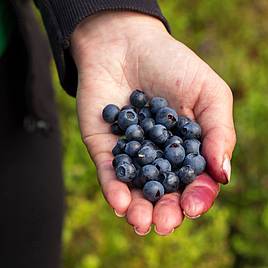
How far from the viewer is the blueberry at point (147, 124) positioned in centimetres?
126

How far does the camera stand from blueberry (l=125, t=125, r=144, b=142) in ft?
4.00

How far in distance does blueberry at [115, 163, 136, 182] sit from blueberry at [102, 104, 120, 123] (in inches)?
5.2

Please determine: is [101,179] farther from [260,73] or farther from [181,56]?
[260,73]

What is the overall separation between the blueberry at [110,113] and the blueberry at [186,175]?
7.4 inches

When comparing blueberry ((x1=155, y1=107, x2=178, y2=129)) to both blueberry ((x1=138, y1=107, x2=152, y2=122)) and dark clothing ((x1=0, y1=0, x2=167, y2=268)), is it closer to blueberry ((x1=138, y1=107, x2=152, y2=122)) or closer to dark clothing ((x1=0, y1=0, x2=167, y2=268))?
blueberry ((x1=138, y1=107, x2=152, y2=122))

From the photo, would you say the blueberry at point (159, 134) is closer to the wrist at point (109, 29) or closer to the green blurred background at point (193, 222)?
the wrist at point (109, 29)

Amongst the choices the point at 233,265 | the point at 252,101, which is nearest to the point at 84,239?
the point at 233,265

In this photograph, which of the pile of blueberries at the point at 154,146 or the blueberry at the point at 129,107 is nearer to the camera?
→ the pile of blueberries at the point at 154,146

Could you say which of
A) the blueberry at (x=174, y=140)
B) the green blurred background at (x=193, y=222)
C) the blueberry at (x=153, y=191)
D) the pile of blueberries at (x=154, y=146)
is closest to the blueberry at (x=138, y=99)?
the pile of blueberries at (x=154, y=146)

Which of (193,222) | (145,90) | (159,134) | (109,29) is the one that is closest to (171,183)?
(159,134)

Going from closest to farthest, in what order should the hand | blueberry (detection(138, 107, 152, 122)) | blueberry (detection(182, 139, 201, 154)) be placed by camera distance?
the hand, blueberry (detection(182, 139, 201, 154)), blueberry (detection(138, 107, 152, 122))

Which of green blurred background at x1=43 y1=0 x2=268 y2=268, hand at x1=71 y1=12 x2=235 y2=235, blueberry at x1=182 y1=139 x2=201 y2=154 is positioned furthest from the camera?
green blurred background at x1=43 y1=0 x2=268 y2=268

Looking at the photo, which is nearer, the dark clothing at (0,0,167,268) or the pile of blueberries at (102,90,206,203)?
the pile of blueberries at (102,90,206,203)

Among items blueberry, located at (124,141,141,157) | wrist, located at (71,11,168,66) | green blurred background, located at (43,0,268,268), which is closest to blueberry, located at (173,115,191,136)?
blueberry, located at (124,141,141,157)
